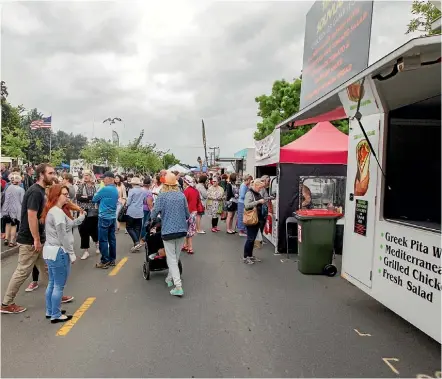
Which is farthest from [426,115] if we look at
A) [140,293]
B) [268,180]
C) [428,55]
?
[268,180]

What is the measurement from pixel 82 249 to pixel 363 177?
658 centimetres

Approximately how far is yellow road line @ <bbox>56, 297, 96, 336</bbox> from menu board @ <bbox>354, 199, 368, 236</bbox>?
12.1 ft

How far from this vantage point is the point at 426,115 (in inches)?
213

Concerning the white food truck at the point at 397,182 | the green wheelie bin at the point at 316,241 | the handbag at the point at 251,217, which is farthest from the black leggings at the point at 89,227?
the white food truck at the point at 397,182

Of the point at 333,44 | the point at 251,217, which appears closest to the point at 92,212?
the point at 251,217

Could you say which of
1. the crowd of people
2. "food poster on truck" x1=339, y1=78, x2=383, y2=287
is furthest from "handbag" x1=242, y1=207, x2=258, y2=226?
"food poster on truck" x1=339, y1=78, x2=383, y2=287

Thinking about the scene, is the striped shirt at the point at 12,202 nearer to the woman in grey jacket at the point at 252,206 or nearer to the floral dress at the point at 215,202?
the woman in grey jacket at the point at 252,206

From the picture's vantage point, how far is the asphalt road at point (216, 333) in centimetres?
363

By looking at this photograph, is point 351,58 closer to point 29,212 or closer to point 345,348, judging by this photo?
point 345,348

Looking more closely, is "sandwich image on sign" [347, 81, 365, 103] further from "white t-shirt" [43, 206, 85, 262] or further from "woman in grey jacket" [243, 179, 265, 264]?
"white t-shirt" [43, 206, 85, 262]

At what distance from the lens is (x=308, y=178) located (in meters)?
9.12

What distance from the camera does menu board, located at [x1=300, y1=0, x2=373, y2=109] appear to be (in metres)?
7.39

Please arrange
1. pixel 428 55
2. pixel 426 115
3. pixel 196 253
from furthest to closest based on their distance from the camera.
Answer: pixel 196 253
pixel 426 115
pixel 428 55

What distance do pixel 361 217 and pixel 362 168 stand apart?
0.63m
